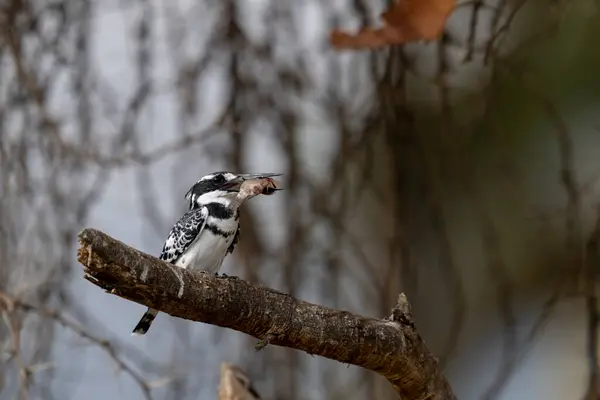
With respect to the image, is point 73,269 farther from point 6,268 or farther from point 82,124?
point 82,124

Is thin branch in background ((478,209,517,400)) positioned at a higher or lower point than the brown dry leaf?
lower

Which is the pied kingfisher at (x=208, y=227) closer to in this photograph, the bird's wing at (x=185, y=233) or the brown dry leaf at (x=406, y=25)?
the bird's wing at (x=185, y=233)

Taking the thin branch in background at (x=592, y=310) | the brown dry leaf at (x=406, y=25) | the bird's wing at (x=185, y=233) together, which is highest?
the brown dry leaf at (x=406, y=25)

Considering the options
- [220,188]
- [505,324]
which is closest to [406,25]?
[220,188]

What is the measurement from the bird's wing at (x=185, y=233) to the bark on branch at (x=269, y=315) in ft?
1.38

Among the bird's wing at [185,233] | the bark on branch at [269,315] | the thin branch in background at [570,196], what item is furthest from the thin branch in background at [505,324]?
the bird's wing at [185,233]

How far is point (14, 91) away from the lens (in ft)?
6.04

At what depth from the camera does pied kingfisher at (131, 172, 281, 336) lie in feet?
4.42

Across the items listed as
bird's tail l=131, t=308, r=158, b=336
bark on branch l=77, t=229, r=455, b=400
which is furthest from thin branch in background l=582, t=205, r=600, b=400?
bird's tail l=131, t=308, r=158, b=336

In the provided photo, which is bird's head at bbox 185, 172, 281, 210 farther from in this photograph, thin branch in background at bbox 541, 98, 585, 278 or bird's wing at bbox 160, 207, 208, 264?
thin branch in background at bbox 541, 98, 585, 278

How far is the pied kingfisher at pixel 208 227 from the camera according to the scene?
1.35 m

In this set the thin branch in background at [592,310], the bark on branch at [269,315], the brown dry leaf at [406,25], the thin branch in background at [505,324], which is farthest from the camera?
the thin branch in background at [505,324]

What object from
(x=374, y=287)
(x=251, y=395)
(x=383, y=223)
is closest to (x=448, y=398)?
(x=251, y=395)

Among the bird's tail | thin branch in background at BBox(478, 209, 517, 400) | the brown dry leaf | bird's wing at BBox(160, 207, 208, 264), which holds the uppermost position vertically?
the brown dry leaf
